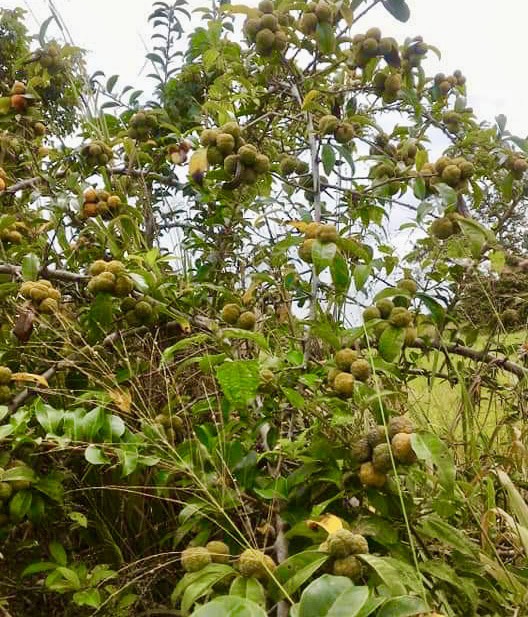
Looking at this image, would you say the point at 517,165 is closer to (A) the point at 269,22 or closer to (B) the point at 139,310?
(A) the point at 269,22

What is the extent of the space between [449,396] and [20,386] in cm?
155

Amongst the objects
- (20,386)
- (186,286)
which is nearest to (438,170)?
(186,286)

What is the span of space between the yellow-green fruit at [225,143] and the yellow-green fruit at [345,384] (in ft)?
2.20

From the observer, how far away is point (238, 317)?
1338 mm

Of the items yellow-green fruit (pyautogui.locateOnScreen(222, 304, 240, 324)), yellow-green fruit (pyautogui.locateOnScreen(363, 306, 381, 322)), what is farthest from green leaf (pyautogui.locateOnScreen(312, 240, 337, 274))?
yellow-green fruit (pyautogui.locateOnScreen(222, 304, 240, 324))

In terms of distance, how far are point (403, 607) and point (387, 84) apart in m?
1.36

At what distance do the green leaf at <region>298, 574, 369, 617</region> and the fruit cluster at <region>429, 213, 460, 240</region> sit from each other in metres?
0.97

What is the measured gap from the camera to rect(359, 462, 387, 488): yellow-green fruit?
2.87 feet

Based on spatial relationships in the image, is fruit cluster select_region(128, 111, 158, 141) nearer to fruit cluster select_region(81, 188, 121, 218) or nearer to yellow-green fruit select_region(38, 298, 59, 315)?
fruit cluster select_region(81, 188, 121, 218)

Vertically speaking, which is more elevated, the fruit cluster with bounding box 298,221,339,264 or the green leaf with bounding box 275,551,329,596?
the fruit cluster with bounding box 298,221,339,264

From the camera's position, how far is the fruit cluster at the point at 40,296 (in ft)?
4.26

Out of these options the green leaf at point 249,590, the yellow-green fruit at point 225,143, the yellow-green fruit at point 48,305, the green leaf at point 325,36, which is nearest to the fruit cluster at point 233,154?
the yellow-green fruit at point 225,143

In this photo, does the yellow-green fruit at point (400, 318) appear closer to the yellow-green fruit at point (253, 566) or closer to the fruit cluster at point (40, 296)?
the yellow-green fruit at point (253, 566)

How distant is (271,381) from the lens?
3.61ft
